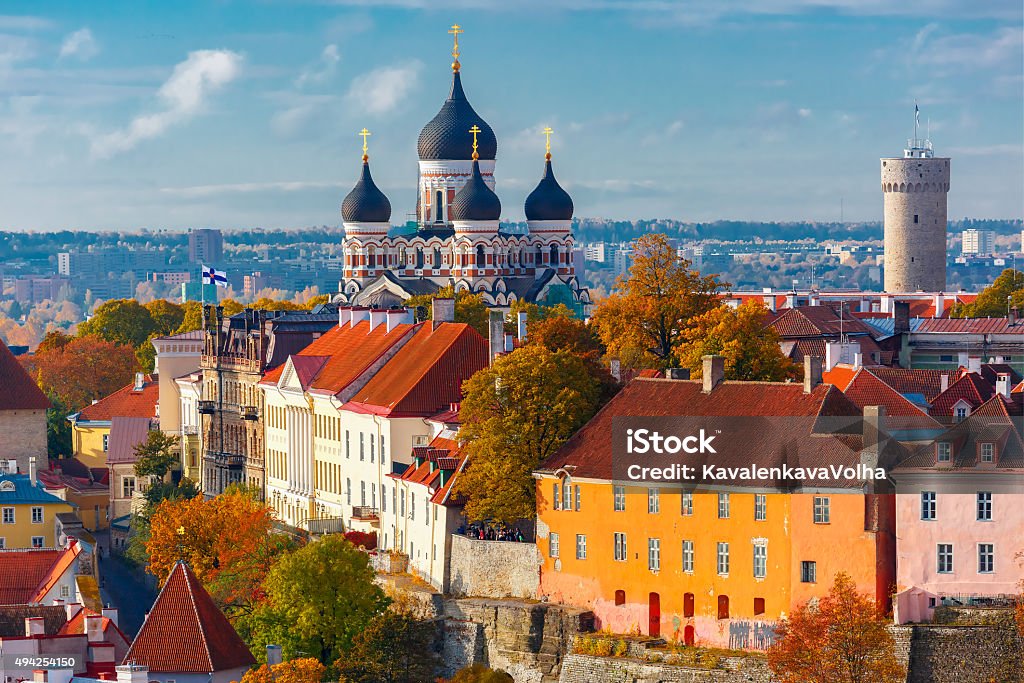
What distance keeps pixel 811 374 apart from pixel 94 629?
21.4 metres

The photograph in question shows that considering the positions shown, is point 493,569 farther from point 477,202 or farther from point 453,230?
point 453,230

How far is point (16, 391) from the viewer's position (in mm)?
127375

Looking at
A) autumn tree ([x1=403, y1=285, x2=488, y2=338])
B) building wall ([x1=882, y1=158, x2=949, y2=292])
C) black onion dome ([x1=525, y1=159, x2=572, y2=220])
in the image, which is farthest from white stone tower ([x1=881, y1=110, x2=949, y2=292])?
autumn tree ([x1=403, y1=285, x2=488, y2=338])

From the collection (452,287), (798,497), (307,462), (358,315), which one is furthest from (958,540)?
(452,287)

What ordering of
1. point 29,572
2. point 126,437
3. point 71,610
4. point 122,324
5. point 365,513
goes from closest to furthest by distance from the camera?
point 71,610
point 365,513
point 29,572
point 126,437
point 122,324

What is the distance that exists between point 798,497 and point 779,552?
4.51ft

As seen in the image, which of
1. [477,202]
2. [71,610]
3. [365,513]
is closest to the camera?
[71,610]

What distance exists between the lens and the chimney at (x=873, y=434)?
65.6m

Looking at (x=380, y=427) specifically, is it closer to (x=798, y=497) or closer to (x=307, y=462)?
(x=307, y=462)

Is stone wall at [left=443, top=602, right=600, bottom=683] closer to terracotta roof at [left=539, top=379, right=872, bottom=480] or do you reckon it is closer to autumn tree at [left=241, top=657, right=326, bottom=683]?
terracotta roof at [left=539, top=379, right=872, bottom=480]

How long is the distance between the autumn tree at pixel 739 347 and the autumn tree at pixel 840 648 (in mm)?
14762

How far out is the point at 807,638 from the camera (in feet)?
207

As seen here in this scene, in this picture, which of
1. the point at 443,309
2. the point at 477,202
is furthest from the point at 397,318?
the point at 477,202

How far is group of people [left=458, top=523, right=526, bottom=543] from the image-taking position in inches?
2968
